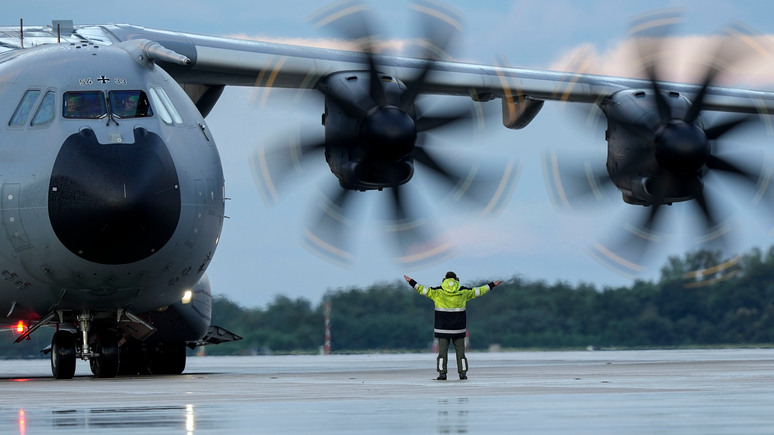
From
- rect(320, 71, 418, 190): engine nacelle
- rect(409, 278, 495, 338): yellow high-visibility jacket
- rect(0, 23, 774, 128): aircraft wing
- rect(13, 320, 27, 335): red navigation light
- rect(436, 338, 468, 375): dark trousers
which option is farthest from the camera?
rect(0, 23, 774, 128): aircraft wing

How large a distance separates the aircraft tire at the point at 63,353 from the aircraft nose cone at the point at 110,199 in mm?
1891

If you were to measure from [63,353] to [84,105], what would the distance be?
3.21 m

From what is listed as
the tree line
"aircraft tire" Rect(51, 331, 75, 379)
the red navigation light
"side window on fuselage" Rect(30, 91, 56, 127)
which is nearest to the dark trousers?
"aircraft tire" Rect(51, 331, 75, 379)

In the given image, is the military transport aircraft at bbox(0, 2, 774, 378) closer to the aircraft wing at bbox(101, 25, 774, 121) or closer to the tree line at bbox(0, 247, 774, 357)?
the aircraft wing at bbox(101, 25, 774, 121)

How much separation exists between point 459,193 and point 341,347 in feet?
66.6

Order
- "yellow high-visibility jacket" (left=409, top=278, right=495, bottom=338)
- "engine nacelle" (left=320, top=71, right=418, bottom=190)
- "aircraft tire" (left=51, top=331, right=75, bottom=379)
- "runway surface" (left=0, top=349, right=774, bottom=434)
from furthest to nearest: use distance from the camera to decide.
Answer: "engine nacelle" (left=320, top=71, right=418, bottom=190) < "aircraft tire" (left=51, top=331, right=75, bottom=379) < "yellow high-visibility jacket" (left=409, top=278, right=495, bottom=338) < "runway surface" (left=0, top=349, right=774, bottom=434)

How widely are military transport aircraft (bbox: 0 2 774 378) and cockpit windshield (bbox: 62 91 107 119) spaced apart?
0.02 meters

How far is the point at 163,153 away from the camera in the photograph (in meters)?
17.2

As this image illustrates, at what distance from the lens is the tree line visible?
39.8 m

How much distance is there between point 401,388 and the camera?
1440 centimetres

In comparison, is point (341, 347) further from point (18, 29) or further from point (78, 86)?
point (78, 86)

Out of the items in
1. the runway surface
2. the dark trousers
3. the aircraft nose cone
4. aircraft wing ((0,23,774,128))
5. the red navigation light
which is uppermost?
aircraft wing ((0,23,774,128))

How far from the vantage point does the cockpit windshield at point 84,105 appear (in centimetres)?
1742

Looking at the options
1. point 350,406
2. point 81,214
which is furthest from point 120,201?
point 350,406
